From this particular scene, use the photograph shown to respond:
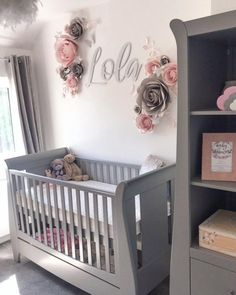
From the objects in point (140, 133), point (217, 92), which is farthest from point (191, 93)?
point (140, 133)

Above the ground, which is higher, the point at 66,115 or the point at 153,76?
the point at 153,76

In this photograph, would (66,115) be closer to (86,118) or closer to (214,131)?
(86,118)

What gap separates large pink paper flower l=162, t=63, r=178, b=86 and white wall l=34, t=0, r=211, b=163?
0.32 feet

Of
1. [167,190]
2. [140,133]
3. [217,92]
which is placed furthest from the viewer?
[140,133]

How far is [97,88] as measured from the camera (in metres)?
2.81

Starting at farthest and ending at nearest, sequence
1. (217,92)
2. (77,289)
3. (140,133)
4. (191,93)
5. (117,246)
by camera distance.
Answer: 1. (140,133)
2. (77,289)
3. (117,246)
4. (217,92)
5. (191,93)

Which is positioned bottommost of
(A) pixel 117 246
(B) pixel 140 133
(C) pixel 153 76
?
(A) pixel 117 246

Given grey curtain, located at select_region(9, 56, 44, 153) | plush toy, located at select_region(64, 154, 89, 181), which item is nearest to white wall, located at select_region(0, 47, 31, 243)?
grey curtain, located at select_region(9, 56, 44, 153)

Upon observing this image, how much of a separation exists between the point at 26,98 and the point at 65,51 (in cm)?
72

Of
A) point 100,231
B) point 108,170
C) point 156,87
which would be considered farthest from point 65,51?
point 100,231

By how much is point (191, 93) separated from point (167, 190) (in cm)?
90

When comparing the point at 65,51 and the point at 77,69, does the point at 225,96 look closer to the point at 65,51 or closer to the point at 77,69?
the point at 77,69

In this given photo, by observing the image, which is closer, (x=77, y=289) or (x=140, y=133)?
(x=77, y=289)

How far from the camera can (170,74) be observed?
2.21 metres
